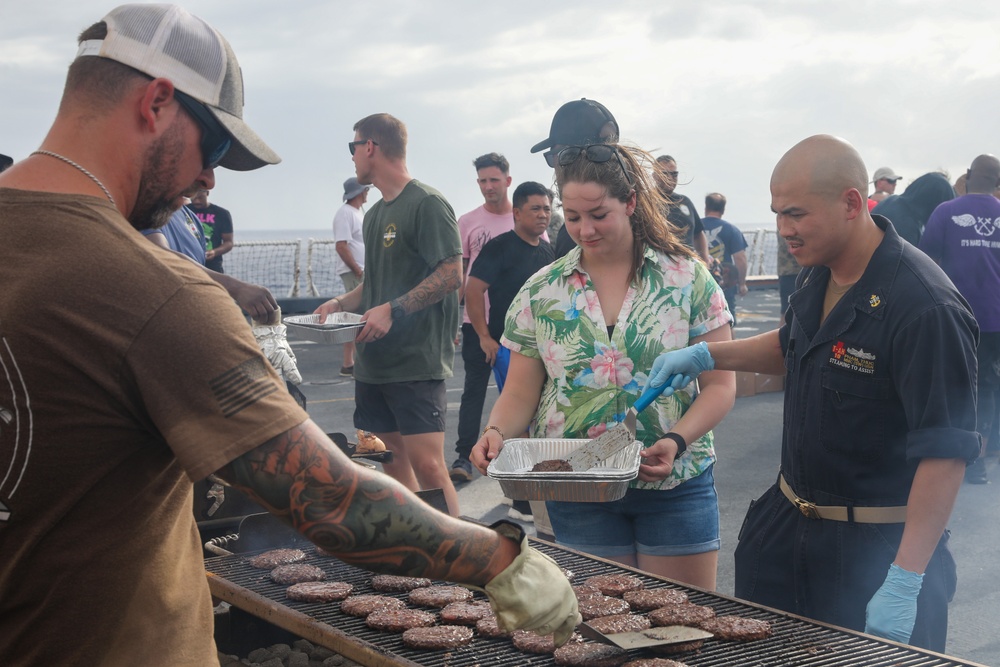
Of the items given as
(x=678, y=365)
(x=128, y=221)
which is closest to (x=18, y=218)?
(x=128, y=221)

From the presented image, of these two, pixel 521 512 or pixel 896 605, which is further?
pixel 521 512

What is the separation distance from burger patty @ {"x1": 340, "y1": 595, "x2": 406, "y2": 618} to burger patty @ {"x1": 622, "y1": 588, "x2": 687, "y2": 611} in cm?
80

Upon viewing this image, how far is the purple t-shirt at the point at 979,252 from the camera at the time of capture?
6801 mm

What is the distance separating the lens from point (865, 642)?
262cm

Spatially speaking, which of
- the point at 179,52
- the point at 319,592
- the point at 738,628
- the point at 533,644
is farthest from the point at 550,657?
the point at 179,52

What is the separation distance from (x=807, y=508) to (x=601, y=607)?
0.74 meters

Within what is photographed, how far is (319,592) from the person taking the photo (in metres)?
3.23

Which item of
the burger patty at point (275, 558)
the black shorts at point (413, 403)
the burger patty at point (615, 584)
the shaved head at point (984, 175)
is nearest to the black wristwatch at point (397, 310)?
the black shorts at point (413, 403)

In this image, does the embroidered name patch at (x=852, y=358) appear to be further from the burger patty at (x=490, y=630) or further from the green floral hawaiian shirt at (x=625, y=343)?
the burger patty at (x=490, y=630)

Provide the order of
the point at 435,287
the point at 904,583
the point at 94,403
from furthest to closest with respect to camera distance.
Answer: the point at 435,287 < the point at 904,583 < the point at 94,403

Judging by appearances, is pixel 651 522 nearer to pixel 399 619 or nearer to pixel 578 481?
pixel 578 481

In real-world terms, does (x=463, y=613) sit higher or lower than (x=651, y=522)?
lower

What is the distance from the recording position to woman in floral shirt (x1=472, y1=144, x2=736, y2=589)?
3.28m

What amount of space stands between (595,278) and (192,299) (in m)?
2.13
